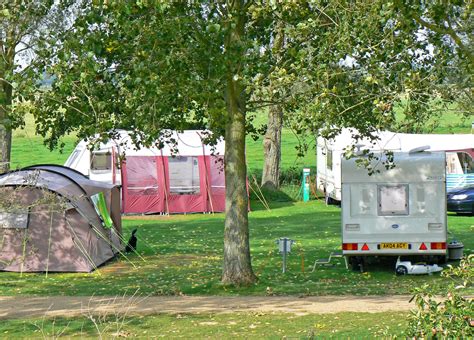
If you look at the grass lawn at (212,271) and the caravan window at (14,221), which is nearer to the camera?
the grass lawn at (212,271)

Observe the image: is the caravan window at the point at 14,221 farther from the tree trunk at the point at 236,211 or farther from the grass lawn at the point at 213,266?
the tree trunk at the point at 236,211

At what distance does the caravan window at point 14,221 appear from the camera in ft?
68.4

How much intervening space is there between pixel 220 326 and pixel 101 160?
21.9 m

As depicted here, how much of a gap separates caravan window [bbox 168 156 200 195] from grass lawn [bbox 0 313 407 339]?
759 inches

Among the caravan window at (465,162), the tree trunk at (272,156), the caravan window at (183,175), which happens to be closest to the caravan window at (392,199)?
the caravan window at (183,175)

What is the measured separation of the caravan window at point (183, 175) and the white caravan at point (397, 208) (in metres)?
15.0

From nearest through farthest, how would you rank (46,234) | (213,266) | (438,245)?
(438,245), (46,234), (213,266)

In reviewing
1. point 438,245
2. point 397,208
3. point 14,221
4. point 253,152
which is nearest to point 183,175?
point 14,221

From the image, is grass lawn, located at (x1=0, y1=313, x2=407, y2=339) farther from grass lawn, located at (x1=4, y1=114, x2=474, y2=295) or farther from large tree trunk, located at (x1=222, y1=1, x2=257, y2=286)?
large tree trunk, located at (x1=222, y1=1, x2=257, y2=286)

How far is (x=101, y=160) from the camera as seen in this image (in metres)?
35.4

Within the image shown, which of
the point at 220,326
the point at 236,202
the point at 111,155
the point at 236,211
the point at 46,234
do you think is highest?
the point at 111,155

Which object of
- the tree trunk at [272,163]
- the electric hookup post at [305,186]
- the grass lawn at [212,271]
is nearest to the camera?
the grass lawn at [212,271]

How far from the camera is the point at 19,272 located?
20.9 metres

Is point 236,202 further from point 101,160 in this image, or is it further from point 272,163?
point 272,163
